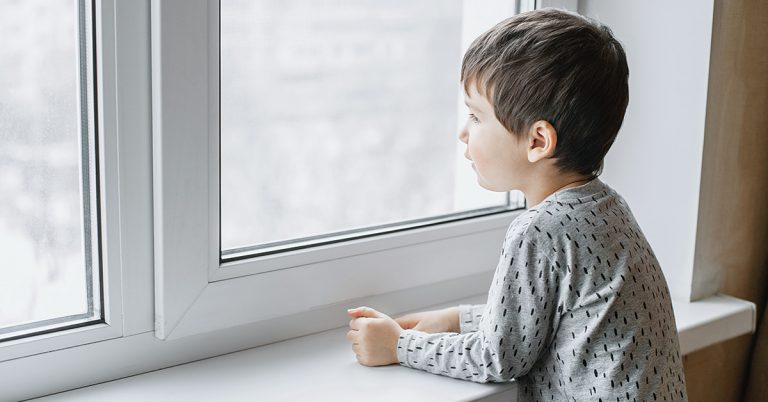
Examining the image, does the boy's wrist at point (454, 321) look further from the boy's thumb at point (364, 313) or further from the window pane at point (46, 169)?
the window pane at point (46, 169)

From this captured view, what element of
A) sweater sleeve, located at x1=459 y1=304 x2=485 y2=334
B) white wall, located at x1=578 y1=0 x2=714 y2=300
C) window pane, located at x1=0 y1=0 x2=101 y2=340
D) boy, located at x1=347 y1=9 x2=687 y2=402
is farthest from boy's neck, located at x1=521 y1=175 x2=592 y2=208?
window pane, located at x1=0 y1=0 x2=101 y2=340

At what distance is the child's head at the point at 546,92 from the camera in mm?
941

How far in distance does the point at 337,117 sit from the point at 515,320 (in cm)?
37

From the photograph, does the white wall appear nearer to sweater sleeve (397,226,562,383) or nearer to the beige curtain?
the beige curtain

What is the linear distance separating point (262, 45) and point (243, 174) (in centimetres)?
16

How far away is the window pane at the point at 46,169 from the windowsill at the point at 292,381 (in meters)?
0.10

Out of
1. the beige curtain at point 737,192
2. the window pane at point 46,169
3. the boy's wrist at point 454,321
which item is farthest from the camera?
the beige curtain at point 737,192

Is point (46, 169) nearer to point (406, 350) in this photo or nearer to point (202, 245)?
point (202, 245)

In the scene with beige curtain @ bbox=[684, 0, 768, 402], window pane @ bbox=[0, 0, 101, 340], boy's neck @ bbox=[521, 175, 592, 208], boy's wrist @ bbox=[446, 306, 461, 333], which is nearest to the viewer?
window pane @ bbox=[0, 0, 101, 340]

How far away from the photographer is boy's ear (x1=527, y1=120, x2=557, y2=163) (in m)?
0.96

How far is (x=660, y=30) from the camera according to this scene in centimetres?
132

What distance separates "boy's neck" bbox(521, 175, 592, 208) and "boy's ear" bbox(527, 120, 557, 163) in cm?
4

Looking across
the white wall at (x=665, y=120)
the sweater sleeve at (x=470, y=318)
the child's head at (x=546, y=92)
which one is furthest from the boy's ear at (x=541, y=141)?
the white wall at (x=665, y=120)

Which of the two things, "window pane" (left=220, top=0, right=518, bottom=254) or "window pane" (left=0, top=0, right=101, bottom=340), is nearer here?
"window pane" (left=0, top=0, right=101, bottom=340)
